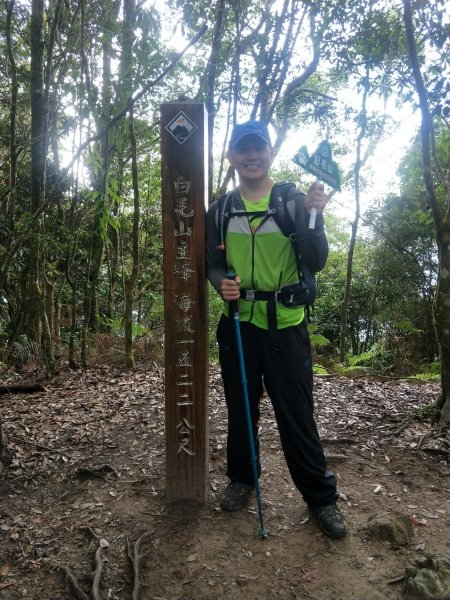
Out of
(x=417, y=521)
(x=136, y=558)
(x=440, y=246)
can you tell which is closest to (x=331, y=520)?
(x=417, y=521)

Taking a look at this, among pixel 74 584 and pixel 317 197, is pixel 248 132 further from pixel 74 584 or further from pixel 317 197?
pixel 74 584

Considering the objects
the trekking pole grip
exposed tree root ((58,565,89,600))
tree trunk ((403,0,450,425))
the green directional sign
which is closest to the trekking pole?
the trekking pole grip

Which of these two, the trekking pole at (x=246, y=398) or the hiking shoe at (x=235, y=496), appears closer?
the trekking pole at (x=246, y=398)

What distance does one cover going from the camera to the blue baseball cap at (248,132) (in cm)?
298

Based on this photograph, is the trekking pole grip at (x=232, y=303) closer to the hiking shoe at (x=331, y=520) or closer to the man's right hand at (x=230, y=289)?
the man's right hand at (x=230, y=289)

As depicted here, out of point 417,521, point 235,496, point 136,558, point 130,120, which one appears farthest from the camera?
point 130,120

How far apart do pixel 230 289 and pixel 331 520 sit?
5.55 feet

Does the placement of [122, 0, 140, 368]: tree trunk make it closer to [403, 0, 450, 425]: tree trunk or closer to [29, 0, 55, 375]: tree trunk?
[29, 0, 55, 375]: tree trunk

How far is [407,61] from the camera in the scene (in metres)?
5.45

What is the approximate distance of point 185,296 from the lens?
3.25 m

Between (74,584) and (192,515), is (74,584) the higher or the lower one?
the lower one

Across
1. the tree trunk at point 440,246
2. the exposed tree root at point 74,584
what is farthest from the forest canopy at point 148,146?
the exposed tree root at point 74,584

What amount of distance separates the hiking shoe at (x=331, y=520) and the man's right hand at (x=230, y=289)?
5.19ft

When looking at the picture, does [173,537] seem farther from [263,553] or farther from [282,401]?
[282,401]
